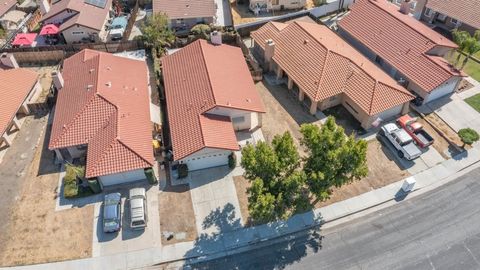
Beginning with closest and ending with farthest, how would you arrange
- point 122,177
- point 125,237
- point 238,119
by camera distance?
point 125,237
point 122,177
point 238,119

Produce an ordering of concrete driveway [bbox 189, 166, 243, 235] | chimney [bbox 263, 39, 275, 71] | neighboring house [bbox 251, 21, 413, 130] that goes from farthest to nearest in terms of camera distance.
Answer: chimney [bbox 263, 39, 275, 71]
neighboring house [bbox 251, 21, 413, 130]
concrete driveway [bbox 189, 166, 243, 235]

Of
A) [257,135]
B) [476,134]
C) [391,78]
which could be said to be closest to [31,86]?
[257,135]

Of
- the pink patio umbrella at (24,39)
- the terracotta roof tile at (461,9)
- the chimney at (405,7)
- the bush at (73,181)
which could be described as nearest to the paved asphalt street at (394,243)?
the bush at (73,181)

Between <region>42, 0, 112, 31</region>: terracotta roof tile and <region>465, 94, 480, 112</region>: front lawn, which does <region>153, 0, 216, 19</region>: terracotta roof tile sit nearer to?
<region>42, 0, 112, 31</region>: terracotta roof tile

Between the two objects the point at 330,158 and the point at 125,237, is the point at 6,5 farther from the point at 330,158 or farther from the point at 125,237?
the point at 330,158

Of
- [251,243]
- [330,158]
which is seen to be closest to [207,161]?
[251,243]

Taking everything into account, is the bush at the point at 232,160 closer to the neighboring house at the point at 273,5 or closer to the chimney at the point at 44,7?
the neighboring house at the point at 273,5

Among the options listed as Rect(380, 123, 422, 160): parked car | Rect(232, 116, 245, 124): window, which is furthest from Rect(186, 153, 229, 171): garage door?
Rect(380, 123, 422, 160): parked car
